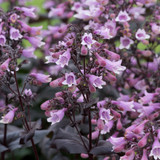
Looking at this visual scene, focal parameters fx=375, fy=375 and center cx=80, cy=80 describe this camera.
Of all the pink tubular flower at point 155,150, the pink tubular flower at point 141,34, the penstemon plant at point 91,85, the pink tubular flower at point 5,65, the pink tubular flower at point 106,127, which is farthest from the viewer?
the pink tubular flower at point 141,34

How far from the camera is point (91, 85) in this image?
289 centimetres

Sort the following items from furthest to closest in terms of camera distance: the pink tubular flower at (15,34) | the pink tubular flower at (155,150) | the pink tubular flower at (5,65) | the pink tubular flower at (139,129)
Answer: the pink tubular flower at (15,34) < the pink tubular flower at (5,65) < the pink tubular flower at (139,129) < the pink tubular flower at (155,150)

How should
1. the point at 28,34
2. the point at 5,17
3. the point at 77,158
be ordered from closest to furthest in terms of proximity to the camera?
the point at 5,17
the point at 28,34
the point at 77,158

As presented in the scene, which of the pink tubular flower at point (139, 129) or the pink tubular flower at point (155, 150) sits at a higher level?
the pink tubular flower at point (139, 129)

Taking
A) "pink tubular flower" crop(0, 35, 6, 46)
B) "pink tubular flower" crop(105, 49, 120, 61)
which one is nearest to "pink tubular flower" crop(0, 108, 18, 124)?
"pink tubular flower" crop(0, 35, 6, 46)

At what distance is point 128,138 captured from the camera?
9.58 ft

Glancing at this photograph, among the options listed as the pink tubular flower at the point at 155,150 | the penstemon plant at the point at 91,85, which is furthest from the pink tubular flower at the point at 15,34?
the pink tubular flower at the point at 155,150

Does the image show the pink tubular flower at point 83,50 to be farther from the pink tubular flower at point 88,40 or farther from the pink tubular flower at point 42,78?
the pink tubular flower at point 42,78

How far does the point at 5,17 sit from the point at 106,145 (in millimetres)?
1509

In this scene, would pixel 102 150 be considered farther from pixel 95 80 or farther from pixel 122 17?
pixel 122 17

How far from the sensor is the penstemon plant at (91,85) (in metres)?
2.91

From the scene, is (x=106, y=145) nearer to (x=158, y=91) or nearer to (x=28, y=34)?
(x=158, y=91)

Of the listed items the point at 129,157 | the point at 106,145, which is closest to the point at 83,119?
the point at 106,145

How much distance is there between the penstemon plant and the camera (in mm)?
2910
